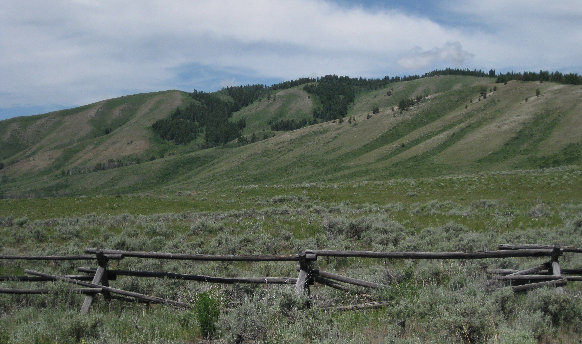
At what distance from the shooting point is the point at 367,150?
91.6m

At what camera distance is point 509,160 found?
6031cm

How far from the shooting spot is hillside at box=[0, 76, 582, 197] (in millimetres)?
66062

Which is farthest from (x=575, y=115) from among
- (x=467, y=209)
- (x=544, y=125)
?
(x=467, y=209)

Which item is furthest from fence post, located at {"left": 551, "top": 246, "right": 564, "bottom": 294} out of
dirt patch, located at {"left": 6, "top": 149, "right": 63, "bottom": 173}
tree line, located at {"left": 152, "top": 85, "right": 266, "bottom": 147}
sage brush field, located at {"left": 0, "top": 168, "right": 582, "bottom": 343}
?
dirt patch, located at {"left": 6, "top": 149, "right": 63, "bottom": 173}

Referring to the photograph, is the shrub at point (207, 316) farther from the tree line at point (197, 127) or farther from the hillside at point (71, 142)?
the tree line at point (197, 127)

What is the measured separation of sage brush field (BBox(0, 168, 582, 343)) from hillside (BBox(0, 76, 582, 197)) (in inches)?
1334

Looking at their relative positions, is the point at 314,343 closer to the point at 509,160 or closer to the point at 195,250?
the point at 195,250

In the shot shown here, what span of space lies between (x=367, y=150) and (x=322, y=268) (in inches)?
3193

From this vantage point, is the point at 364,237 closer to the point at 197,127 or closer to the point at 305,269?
the point at 305,269

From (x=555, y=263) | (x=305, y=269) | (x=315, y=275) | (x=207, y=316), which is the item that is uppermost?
(x=305, y=269)

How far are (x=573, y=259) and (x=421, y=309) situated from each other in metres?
7.32

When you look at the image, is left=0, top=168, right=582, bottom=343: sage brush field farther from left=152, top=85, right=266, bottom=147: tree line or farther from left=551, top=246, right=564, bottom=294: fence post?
left=152, top=85, right=266, bottom=147: tree line

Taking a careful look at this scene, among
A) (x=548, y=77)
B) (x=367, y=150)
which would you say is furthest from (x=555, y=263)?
(x=548, y=77)

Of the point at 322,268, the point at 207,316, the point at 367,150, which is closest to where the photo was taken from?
the point at 207,316
